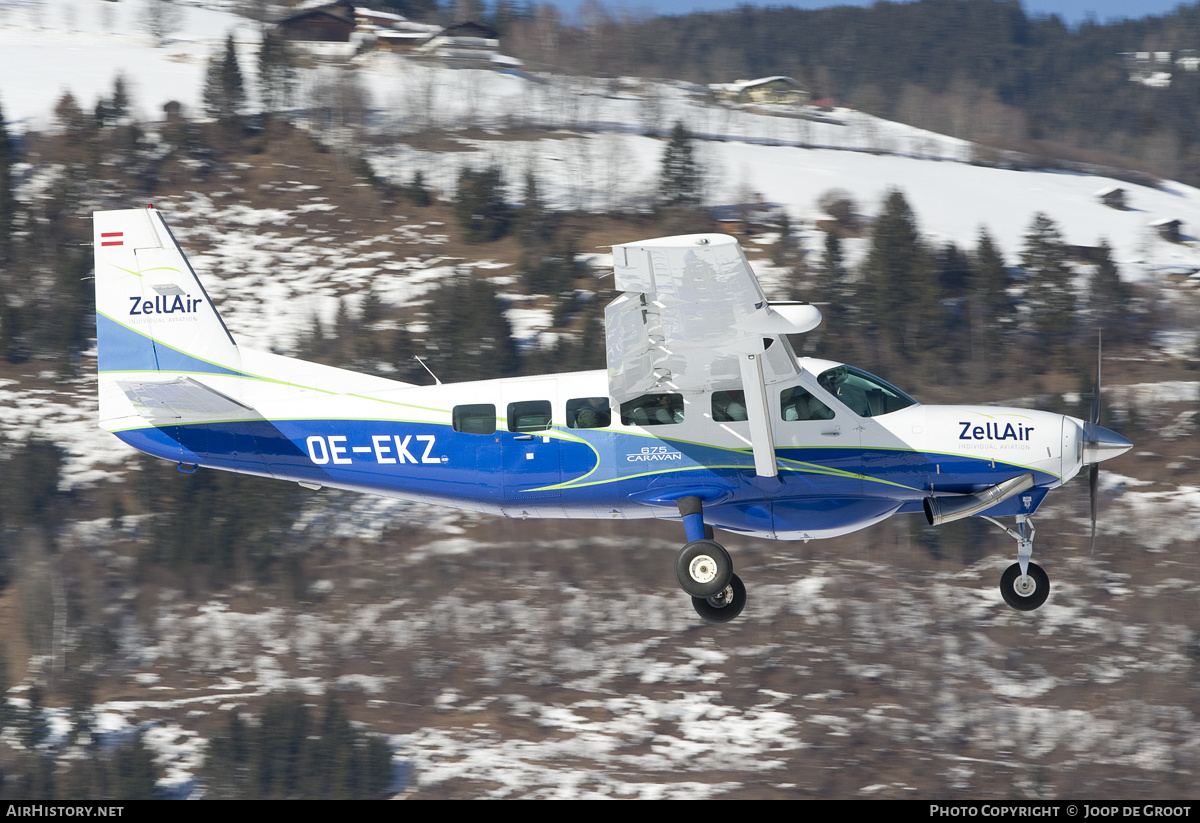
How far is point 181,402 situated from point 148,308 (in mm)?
1755

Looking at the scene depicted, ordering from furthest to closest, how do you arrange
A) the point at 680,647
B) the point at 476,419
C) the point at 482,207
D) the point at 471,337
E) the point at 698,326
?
the point at 482,207 → the point at 471,337 → the point at 680,647 → the point at 476,419 → the point at 698,326

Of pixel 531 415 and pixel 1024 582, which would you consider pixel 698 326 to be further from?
pixel 1024 582

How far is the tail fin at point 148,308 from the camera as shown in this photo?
15.5 m

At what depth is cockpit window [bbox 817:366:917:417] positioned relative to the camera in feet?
45.9

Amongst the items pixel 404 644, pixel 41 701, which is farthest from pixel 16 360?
pixel 404 644

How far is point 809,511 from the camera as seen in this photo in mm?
14086

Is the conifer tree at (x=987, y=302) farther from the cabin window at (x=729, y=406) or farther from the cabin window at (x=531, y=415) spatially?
the cabin window at (x=531, y=415)

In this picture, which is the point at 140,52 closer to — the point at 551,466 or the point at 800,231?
the point at 800,231

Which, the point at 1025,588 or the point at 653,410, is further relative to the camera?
the point at 1025,588

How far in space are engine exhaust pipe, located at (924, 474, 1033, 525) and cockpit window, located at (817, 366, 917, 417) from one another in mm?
1108

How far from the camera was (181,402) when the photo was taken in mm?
14477

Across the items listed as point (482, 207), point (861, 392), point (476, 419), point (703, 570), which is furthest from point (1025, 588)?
point (482, 207)

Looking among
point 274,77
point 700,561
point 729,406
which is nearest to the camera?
point 700,561

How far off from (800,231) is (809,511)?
50376 mm
